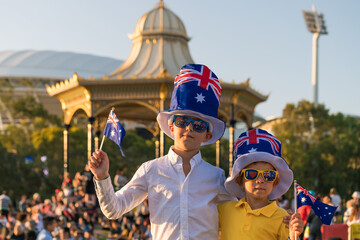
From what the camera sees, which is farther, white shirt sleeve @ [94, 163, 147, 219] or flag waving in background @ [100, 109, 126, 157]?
flag waving in background @ [100, 109, 126, 157]

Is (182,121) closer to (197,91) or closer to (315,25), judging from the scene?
(197,91)

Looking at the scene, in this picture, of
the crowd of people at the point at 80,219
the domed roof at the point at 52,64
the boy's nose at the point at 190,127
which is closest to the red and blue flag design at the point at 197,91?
the boy's nose at the point at 190,127

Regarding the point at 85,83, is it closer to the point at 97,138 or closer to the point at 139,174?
the point at 97,138

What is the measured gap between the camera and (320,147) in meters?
36.8

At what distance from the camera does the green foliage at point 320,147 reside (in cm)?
3562

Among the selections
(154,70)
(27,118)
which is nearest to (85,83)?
(154,70)

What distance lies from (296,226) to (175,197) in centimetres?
98

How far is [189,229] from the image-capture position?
15.8 feet

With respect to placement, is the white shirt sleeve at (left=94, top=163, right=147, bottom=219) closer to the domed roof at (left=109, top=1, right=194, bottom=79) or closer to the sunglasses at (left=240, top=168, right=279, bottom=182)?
the sunglasses at (left=240, top=168, right=279, bottom=182)

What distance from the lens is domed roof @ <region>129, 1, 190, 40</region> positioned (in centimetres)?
2072

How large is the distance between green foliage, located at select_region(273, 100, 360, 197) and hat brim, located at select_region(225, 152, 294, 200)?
2830 cm

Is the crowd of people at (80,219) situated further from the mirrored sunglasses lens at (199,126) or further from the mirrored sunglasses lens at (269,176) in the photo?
the mirrored sunglasses lens at (269,176)

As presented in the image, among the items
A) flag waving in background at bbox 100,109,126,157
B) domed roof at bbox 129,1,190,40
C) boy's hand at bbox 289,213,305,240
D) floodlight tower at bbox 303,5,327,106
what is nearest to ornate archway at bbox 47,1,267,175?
domed roof at bbox 129,1,190,40

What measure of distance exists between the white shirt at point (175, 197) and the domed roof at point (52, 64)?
7946 centimetres
